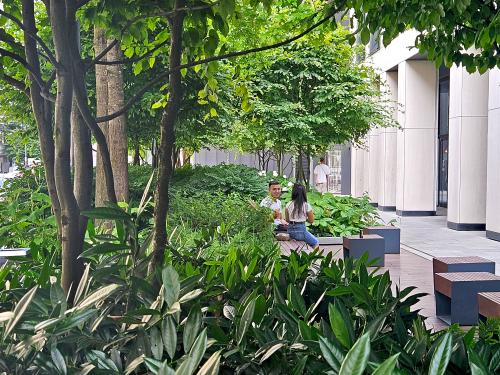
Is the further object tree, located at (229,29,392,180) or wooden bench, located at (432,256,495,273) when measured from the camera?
tree, located at (229,29,392,180)

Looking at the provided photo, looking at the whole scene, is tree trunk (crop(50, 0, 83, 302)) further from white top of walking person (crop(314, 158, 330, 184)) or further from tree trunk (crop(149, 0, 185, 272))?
white top of walking person (crop(314, 158, 330, 184))

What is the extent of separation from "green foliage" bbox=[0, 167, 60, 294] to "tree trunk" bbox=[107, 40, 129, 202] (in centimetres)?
164

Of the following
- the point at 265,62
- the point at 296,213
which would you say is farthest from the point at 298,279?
the point at 265,62

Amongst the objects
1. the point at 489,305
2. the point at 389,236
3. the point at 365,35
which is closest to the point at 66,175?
the point at 365,35

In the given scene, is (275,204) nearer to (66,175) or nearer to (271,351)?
(66,175)

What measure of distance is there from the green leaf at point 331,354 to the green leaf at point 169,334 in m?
0.46

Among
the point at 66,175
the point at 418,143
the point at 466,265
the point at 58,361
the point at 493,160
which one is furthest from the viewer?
the point at 418,143

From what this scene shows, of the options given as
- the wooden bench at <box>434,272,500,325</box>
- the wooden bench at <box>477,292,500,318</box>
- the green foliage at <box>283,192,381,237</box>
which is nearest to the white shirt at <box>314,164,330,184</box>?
the green foliage at <box>283,192,381,237</box>

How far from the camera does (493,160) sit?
18.6 m

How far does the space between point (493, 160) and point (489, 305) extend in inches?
511

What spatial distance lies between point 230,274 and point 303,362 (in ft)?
3.95

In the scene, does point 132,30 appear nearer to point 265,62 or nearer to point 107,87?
point 107,87

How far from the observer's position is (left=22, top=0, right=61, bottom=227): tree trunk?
3176 millimetres

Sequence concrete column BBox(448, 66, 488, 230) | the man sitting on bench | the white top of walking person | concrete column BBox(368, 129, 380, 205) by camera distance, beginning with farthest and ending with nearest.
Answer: the white top of walking person < concrete column BBox(368, 129, 380, 205) < concrete column BBox(448, 66, 488, 230) < the man sitting on bench
